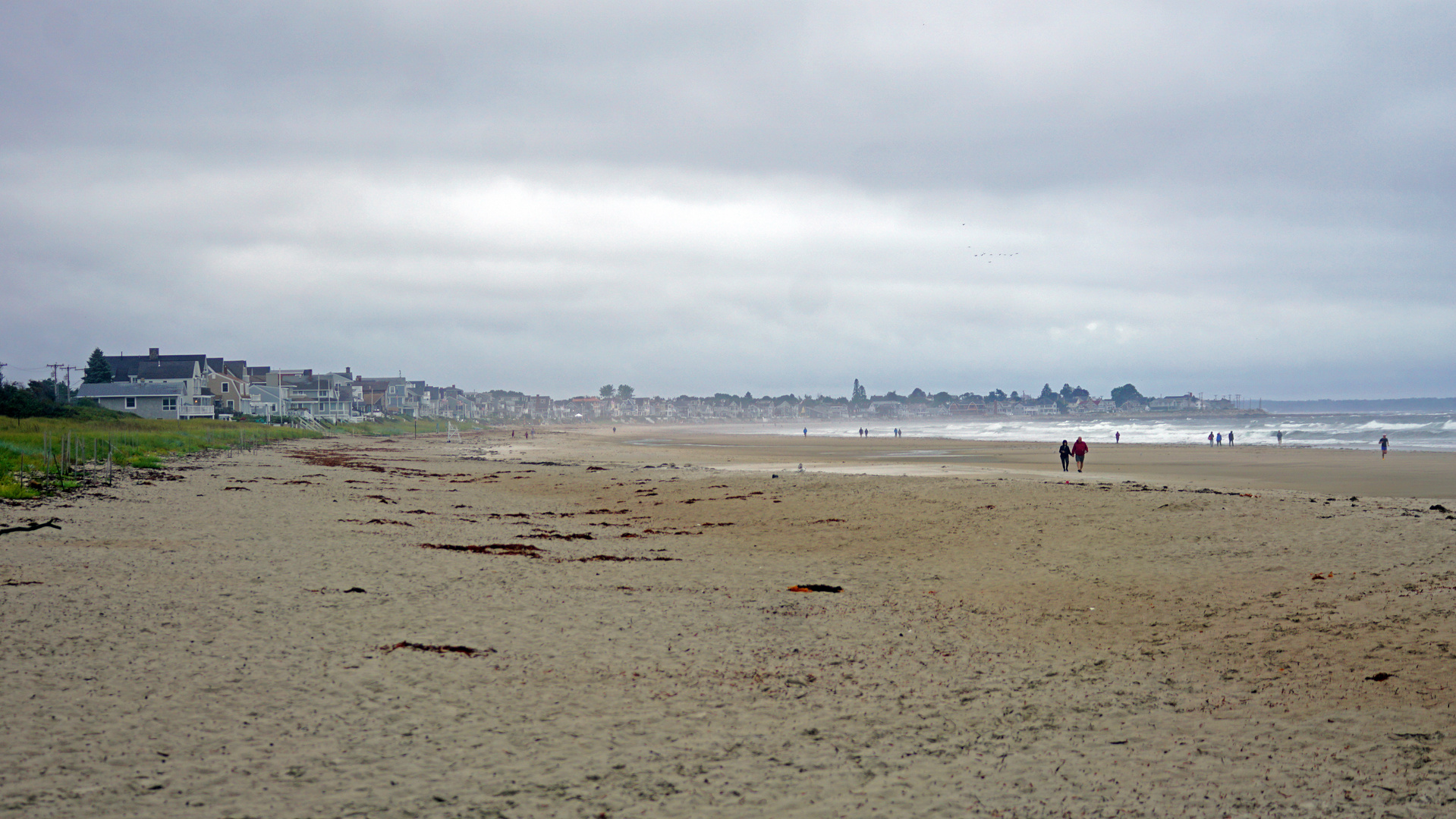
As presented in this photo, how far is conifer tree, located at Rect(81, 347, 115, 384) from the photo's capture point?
95812 millimetres

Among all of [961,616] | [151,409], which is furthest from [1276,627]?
[151,409]

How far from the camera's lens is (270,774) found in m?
5.69

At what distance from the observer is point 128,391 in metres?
87.4

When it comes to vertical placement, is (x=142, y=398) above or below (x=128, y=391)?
below

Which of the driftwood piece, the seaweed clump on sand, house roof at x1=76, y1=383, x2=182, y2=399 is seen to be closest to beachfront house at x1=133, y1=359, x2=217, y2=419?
house roof at x1=76, y1=383, x2=182, y2=399

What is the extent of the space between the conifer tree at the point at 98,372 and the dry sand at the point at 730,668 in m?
93.3

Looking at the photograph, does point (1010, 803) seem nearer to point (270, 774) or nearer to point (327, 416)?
point (270, 774)

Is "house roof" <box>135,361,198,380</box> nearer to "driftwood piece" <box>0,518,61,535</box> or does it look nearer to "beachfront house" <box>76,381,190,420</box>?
"beachfront house" <box>76,381,190,420</box>

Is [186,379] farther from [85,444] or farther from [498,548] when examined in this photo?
[498,548]

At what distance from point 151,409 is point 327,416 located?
1413 inches

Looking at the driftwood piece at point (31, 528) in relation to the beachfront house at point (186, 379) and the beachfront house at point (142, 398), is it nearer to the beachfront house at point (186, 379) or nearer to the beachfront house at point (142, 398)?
the beachfront house at point (142, 398)

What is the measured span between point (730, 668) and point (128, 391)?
3829 inches

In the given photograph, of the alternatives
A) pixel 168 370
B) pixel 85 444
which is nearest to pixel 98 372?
pixel 168 370

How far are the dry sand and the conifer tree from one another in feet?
306
